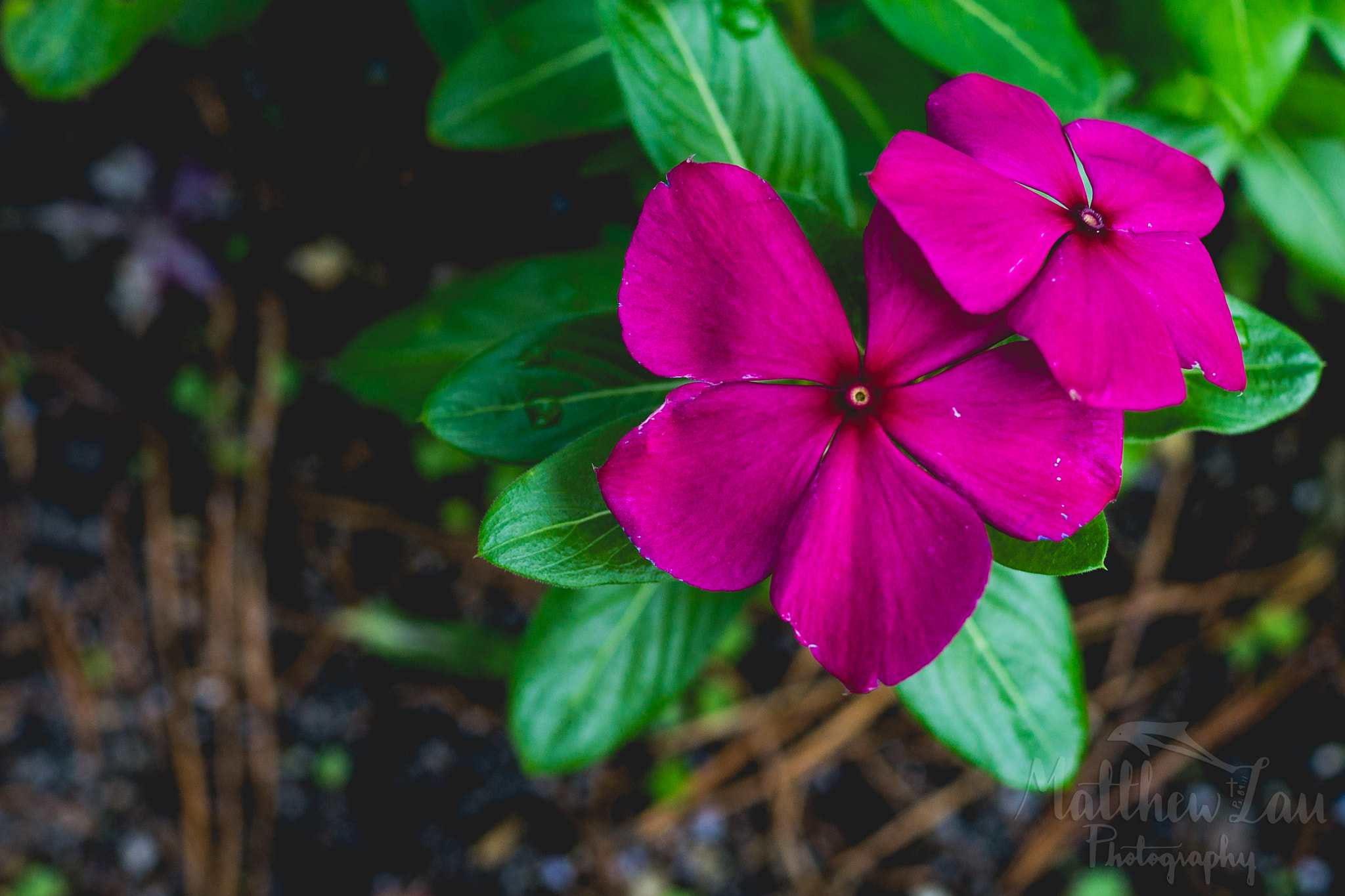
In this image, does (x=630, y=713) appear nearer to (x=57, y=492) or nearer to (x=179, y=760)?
(x=179, y=760)

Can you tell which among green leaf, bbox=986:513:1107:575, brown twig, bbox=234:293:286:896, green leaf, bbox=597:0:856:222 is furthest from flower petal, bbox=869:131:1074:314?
brown twig, bbox=234:293:286:896

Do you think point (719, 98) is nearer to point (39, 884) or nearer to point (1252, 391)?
point (1252, 391)

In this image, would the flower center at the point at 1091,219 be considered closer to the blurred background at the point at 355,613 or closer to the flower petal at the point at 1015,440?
the flower petal at the point at 1015,440

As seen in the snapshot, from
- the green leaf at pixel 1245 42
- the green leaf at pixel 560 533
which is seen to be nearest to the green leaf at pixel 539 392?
the green leaf at pixel 560 533

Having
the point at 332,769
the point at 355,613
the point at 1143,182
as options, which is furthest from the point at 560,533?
the point at 332,769

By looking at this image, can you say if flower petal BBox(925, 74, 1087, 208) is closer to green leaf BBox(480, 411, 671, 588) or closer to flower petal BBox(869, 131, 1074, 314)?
flower petal BBox(869, 131, 1074, 314)

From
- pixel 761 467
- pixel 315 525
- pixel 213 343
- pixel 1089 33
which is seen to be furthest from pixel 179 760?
pixel 1089 33
